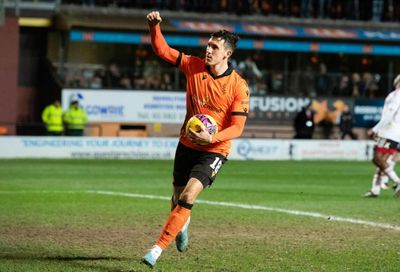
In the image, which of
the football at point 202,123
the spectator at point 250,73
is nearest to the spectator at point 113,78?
the spectator at point 250,73

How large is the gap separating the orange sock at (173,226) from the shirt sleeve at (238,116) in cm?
80

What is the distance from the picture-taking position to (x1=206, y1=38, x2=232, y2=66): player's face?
33.7 ft

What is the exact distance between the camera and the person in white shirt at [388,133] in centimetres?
1788

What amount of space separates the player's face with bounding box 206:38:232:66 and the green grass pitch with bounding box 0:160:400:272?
2.09 metres

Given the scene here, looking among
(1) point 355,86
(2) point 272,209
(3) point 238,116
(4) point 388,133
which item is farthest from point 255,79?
(3) point 238,116

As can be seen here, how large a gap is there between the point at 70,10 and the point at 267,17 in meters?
8.98

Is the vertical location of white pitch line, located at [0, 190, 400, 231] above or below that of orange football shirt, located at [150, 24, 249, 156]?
below

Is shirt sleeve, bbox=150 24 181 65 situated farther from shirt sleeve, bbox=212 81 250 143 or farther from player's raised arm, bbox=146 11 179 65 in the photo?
shirt sleeve, bbox=212 81 250 143

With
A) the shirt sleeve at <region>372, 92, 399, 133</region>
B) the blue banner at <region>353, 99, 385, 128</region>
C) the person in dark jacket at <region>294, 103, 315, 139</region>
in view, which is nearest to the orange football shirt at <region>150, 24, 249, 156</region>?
the shirt sleeve at <region>372, 92, 399, 133</region>

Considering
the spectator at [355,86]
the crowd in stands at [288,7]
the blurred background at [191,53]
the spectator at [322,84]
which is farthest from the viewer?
the spectator at [355,86]

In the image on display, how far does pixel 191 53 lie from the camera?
43.6m

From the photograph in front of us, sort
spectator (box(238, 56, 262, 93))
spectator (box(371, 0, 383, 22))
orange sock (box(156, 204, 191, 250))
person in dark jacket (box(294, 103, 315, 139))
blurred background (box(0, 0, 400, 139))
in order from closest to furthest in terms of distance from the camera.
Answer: orange sock (box(156, 204, 191, 250)) < person in dark jacket (box(294, 103, 315, 139)) < blurred background (box(0, 0, 400, 139)) < spectator (box(238, 56, 262, 93)) < spectator (box(371, 0, 383, 22))

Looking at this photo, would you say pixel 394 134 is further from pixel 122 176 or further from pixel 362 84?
pixel 362 84

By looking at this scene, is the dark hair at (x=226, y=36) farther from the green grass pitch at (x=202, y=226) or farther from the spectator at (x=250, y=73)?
the spectator at (x=250, y=73)
